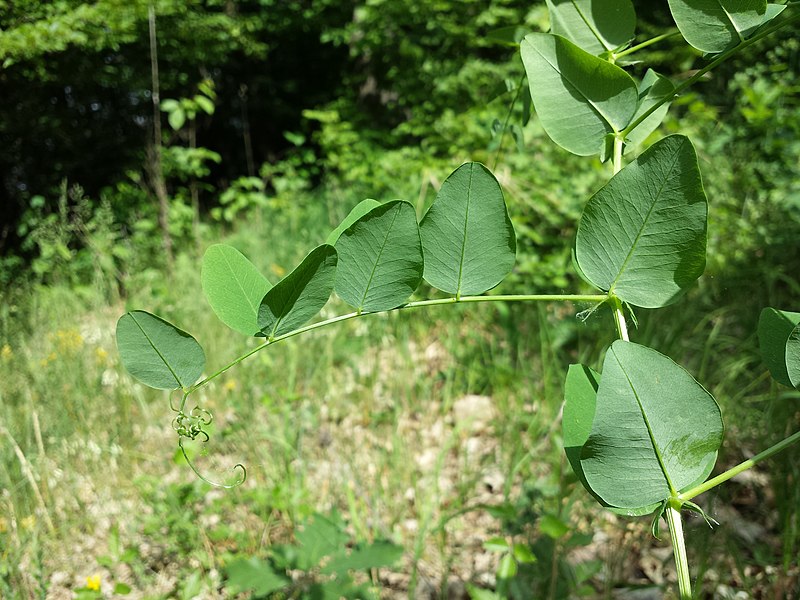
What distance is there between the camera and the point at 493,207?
28 centimetres

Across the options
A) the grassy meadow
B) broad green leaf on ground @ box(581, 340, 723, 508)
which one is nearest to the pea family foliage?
broad green leaf on ground @ box(581, 340, 723, 508)

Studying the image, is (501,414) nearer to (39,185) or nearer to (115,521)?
(115,521)

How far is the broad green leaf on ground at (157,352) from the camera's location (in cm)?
27

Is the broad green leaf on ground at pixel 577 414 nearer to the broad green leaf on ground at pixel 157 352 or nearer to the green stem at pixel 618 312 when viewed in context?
the green stem at pixel 618 312

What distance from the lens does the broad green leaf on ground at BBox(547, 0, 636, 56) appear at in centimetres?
33

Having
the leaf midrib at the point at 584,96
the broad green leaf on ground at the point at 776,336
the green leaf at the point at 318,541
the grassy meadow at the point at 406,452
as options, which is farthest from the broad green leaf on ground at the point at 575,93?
the green leaf at the point at 318,541

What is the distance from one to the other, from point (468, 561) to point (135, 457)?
0.92 meters

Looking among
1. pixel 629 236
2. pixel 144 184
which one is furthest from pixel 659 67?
pixel 629 236

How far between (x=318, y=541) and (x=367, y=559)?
0.11 metres

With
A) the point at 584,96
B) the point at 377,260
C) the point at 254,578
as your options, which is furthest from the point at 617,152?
the point at 254,578

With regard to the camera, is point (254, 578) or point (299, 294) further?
point (254, 578)

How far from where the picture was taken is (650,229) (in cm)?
26

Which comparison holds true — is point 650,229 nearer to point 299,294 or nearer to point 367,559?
point 299,294

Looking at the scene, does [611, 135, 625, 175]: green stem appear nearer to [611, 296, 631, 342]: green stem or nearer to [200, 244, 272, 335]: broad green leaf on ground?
[611, 296, 631, 342]: green stem
